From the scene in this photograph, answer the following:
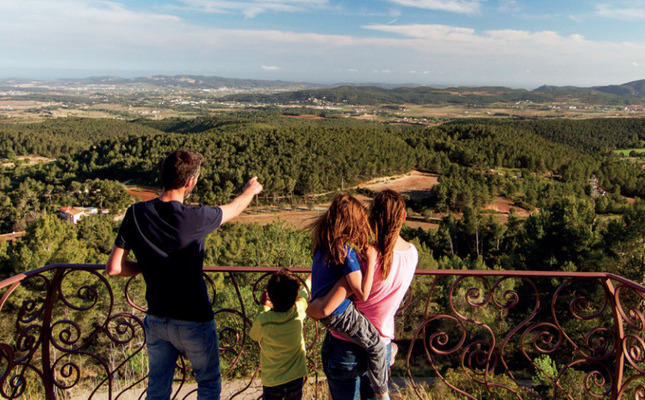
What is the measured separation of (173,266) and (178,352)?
69 centimetres

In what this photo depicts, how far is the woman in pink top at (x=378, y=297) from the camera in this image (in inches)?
86.3

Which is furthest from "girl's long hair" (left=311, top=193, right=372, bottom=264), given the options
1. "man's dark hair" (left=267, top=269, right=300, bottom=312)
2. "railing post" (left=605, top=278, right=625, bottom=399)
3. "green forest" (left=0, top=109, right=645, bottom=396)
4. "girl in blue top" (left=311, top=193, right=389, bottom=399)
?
"green forest" (left=0, top=109, right=645, bottom=396)

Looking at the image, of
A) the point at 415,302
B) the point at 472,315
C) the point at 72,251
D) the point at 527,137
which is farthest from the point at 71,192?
the point at 527,137

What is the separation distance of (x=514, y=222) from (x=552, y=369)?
2273cm

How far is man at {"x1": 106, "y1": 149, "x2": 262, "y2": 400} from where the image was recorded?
2.19 meters

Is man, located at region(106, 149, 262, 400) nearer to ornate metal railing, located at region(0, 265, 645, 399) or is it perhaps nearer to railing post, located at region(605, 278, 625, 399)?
ornate metal railing, located at region(0, 265, 645, 399)

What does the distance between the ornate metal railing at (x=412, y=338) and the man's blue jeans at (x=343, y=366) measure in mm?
607

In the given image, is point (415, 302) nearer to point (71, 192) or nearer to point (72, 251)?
point (72, 251)

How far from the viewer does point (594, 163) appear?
62.4 meters

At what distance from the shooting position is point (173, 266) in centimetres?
226

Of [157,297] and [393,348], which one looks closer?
[157,297]

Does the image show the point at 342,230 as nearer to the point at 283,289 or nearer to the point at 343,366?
the point at 283,289

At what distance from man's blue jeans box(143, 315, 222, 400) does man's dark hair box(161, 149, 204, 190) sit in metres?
0.86

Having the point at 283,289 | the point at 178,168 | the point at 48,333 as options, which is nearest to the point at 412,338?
the point at 283,289
